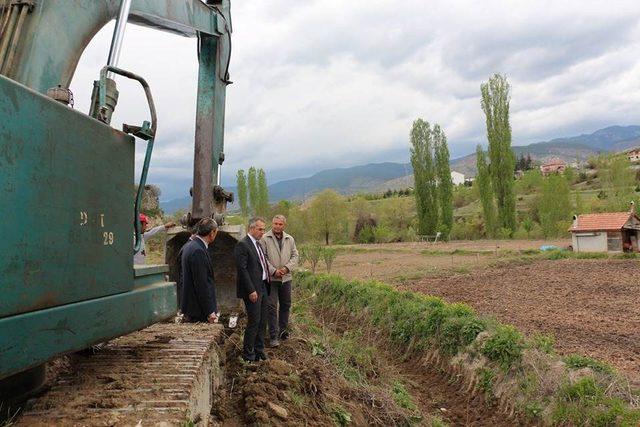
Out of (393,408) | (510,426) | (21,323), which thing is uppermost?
(21,323)

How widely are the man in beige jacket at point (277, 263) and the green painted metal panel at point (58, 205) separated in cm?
386

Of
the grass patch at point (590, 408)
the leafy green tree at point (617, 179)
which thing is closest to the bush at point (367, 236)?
the leafy green tree at point (617, 179)

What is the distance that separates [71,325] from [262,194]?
51.9 metres

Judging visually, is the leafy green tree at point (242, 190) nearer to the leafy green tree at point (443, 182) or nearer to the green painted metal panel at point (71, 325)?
the leafy green tree at point (443, 182)

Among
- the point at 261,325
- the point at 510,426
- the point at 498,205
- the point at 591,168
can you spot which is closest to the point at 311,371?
the point at 261,325

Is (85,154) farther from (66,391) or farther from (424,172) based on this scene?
(424,172)

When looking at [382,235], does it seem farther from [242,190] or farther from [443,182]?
[242,190]

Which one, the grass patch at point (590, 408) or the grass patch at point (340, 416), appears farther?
the grass patch at point (590, 408)

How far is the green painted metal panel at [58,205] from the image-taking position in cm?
213

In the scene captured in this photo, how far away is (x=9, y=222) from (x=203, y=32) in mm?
4968

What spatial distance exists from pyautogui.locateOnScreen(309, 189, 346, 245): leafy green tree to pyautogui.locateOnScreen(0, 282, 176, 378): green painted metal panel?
5192 centimetres

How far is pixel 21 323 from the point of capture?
2.17m

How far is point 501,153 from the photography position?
4444 centimetres

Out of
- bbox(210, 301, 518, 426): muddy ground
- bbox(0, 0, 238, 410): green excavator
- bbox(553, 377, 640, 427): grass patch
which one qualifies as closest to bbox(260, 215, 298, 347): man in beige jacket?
bbox(210, 301, 518, 426): muddy ground
